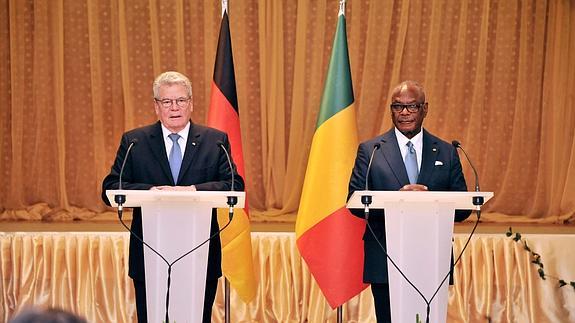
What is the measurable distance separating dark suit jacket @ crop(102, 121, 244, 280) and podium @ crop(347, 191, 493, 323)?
64 centimetres

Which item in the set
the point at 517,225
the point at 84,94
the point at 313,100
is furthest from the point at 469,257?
the point at 84,94

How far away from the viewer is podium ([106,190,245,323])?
3.50 metres

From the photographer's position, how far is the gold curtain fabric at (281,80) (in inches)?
275

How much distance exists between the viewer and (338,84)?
506 centimetres

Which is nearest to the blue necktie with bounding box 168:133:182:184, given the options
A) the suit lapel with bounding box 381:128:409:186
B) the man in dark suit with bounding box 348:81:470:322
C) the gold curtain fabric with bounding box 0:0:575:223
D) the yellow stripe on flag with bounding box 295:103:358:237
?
the man in dark suit with bounding box 348:81:470:322

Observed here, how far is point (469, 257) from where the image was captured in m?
5.68

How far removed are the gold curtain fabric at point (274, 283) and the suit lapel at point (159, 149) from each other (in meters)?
2.00

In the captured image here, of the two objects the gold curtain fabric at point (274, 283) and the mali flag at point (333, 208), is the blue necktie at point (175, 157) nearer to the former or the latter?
the mali flag at point (333, 208)

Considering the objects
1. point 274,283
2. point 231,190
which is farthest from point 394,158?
point 274,283

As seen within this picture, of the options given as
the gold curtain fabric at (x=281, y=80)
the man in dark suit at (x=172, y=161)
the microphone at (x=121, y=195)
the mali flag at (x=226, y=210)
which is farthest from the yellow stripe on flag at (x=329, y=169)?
the gold curtain fabric at (x=281, y=80)

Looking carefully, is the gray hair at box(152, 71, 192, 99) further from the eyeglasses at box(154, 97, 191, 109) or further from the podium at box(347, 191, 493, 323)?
the podium at box(347, 191, 493, 323)

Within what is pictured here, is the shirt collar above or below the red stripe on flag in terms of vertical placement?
Result: above

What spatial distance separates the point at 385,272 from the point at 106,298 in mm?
2478

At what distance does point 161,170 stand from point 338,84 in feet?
5.31
